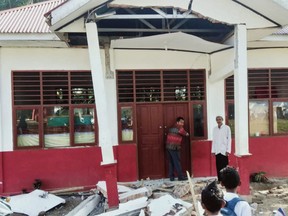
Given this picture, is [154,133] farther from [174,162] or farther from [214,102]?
[214,102]

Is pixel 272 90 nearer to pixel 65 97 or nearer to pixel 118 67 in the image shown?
pixel 118 67

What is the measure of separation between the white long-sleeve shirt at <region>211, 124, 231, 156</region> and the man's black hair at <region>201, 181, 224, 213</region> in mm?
4823

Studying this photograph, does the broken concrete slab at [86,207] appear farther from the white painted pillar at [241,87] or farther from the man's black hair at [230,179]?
the man's black hair at [230,179]

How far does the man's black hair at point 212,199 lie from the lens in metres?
2.50

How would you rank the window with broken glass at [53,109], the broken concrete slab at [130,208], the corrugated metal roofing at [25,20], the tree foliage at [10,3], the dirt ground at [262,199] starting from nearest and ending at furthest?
the broken concrete slab at [130,208], the dirt ground at [262,199], the corrugated metal roofing at [25,20], the window with broken glass at [53,109], the tree foliage at [10,3]

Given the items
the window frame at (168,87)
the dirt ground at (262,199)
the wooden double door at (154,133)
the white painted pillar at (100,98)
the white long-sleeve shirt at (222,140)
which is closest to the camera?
the white painted pillar at (100,98)

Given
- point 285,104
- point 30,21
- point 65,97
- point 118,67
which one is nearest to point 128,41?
point 118,67

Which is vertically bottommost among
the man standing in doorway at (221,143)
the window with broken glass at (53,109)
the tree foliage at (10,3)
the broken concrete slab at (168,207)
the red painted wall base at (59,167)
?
the broken concrete slab at (168,207)

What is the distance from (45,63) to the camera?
776 cm

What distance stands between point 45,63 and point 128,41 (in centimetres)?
222

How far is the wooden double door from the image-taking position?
826 cm

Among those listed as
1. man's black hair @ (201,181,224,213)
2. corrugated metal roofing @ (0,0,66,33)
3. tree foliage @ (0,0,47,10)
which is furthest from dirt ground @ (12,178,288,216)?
tree foliage @ (0,0,47,10)

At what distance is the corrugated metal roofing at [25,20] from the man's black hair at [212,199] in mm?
5658

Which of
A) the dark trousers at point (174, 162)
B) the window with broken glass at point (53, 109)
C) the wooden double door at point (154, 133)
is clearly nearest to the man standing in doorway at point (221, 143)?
the dark trousers at point (174, 162)
